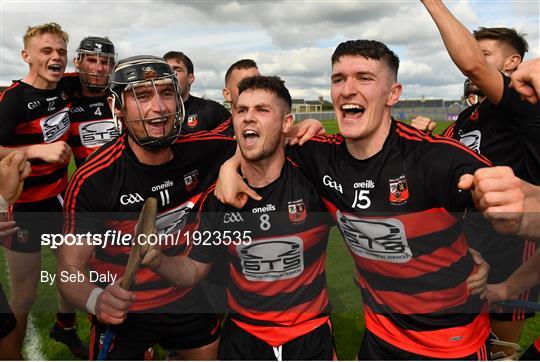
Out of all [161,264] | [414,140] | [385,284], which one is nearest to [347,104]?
[414,140]

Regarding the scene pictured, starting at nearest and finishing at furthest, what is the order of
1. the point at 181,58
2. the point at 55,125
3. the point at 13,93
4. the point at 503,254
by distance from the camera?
the point at 503,254
the point at 13,93
the point at 55,125
the point at 181,58

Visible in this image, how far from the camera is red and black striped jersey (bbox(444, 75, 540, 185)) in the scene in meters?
2.45

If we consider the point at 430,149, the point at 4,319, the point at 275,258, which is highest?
the point at 430,149

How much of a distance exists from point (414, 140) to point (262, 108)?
102cm

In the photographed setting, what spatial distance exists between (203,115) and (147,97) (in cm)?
297

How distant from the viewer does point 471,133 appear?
3.65m

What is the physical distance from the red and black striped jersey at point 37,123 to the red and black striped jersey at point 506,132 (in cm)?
410

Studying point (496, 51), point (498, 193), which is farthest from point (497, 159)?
point (498, 193)

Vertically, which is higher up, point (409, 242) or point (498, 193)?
point (498, 193)

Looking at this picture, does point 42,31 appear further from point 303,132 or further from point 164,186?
point 303,132

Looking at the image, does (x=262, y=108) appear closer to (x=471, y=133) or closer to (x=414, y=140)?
(x=414, y=140)

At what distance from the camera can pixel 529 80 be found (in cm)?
188

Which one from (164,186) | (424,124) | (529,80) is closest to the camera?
(529,80)

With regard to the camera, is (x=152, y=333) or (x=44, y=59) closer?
(x=152, y=333)
